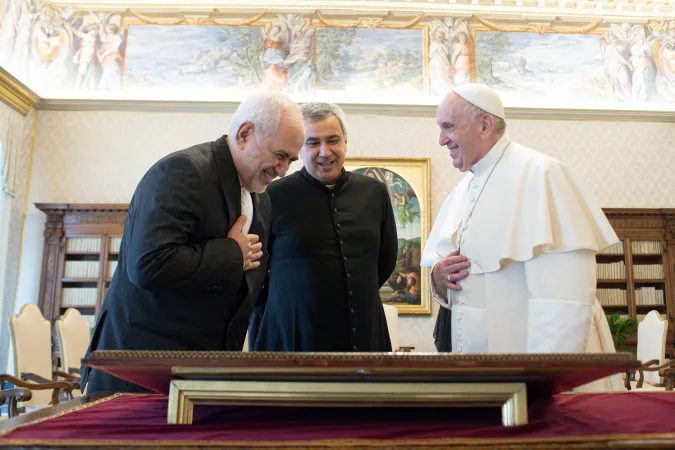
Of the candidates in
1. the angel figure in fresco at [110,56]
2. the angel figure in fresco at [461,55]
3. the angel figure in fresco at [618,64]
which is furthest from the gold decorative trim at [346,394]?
the angel figure in fresco at [618,64]

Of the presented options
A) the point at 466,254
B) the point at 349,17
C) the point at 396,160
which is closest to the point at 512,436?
the point at 466,254

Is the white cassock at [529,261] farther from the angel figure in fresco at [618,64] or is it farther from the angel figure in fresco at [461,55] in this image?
the angel figure in fresco at [618,64]

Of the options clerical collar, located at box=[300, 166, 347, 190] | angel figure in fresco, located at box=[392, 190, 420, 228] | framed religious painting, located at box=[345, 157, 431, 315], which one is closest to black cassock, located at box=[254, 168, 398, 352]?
clerical collar, located at box=[300, 166, 347, 190]

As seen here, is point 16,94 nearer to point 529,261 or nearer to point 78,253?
point 78,253

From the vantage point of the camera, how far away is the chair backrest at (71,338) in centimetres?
644

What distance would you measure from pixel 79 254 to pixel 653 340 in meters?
8.10

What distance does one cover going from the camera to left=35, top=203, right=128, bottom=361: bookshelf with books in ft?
29.8

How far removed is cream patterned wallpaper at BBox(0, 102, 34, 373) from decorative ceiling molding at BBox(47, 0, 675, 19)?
7.91 feet

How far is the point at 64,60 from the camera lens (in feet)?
32.7

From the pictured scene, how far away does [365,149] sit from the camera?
9672mm

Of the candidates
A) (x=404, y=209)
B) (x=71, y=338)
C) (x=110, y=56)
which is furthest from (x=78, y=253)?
(x=404, y=209)

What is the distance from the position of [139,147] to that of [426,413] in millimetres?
9421

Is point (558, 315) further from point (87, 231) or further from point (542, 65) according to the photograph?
point (542, 65)

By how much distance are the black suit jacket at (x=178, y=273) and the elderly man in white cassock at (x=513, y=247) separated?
2.70ft
